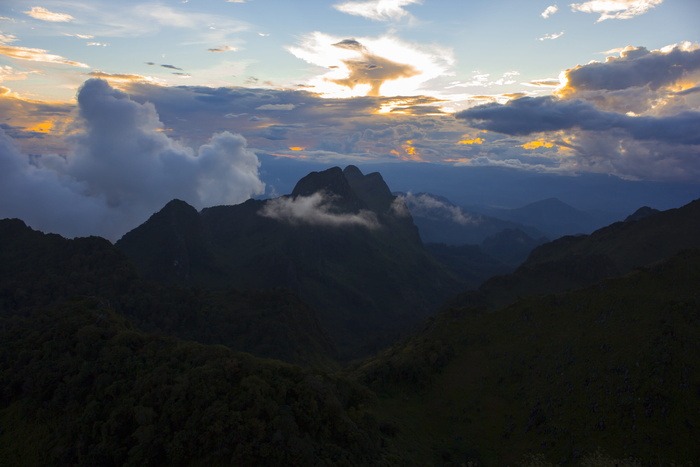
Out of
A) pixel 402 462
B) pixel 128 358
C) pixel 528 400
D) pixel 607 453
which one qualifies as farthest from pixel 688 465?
pixel 128 358

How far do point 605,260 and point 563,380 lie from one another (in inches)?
4113

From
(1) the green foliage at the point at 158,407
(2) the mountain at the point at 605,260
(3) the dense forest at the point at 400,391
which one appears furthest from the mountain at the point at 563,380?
(2) the mountain at the point at 605,260

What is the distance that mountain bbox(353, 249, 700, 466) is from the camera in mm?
57312

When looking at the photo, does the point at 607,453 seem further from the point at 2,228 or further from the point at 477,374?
the point at 2,228

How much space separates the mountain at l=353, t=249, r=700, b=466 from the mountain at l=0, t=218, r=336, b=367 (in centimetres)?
5833

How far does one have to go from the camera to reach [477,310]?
111 meters

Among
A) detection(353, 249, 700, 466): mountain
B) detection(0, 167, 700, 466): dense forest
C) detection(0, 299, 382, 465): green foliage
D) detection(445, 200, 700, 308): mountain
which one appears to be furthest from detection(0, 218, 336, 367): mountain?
detection(0, 299, 382, 465): green foliage

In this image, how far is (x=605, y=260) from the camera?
506 feet

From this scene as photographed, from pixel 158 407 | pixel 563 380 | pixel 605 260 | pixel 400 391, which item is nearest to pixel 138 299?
pixel 400 391

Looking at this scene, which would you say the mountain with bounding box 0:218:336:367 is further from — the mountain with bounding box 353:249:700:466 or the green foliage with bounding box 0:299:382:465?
the green foliage with bounding box 0:299:382:465

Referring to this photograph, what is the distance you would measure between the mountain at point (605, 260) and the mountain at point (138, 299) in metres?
69.1

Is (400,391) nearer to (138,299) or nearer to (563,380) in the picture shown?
(563,380)

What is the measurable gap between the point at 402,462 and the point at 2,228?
7153 inches

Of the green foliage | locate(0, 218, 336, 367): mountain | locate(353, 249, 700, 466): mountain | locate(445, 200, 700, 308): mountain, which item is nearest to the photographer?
the green foliage
